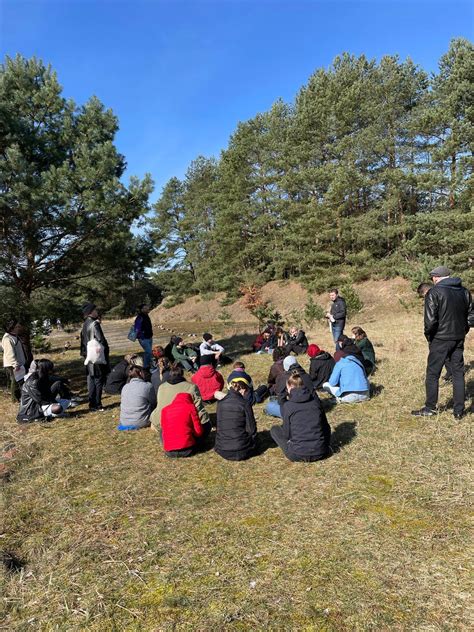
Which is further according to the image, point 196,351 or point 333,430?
point 196,351

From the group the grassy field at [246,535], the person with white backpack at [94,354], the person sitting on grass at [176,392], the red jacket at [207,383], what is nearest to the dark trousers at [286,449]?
the grassy field at [246,535]

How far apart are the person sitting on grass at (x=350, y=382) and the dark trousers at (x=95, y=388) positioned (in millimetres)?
4330

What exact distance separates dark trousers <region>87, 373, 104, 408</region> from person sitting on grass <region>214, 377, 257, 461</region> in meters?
3.40

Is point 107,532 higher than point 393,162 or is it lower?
lower

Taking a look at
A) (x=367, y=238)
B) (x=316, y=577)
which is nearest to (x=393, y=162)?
(x=367, y=238)

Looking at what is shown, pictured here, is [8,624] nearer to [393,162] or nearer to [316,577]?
[316,577]

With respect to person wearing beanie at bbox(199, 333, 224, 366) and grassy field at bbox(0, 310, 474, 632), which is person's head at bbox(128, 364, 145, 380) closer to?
grassy field at bbox(0, 310, 474, 632)

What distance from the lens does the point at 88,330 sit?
7.58 meters

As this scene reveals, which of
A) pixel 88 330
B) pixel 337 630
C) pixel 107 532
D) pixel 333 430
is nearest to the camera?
pixel 337 630

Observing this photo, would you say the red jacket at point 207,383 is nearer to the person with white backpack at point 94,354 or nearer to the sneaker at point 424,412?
the person with white backpack at point 94,354

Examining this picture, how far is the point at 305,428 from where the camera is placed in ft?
15.5

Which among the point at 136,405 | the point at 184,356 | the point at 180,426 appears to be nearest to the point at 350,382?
the point at 180,426

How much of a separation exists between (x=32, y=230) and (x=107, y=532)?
7293 mm

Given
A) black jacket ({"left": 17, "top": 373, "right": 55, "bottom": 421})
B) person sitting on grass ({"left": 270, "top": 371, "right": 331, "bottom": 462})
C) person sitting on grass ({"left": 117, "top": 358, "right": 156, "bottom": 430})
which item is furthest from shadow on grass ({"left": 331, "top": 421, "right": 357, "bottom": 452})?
black jacket ({"left": 17, "top": 373, "right": 55, "bottom": 421})
